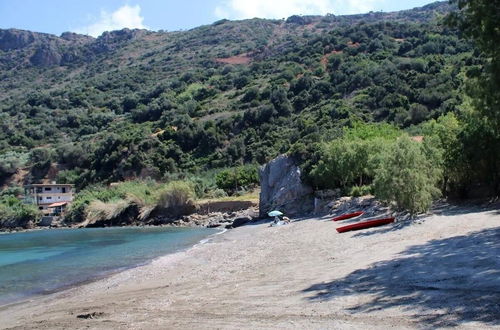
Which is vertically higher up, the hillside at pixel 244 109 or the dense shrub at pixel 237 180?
the hillside at pixel 244 109

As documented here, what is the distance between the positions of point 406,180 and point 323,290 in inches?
589

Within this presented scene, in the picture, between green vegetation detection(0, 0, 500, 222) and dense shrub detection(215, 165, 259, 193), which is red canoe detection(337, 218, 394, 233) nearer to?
green vegetation detection(0, 0, 500, 222)

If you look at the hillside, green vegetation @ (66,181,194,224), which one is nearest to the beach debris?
the hillside

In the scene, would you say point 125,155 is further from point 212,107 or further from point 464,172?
point 464,172

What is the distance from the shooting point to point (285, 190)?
55.1 meters

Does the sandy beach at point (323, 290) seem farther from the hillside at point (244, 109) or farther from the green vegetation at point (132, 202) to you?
the green vegetation at point (132, 202)

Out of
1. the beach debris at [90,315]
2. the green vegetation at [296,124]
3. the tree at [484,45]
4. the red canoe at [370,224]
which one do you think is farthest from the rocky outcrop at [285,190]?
the beach debris at [90,315]

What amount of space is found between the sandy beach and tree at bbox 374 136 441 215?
2.98 m

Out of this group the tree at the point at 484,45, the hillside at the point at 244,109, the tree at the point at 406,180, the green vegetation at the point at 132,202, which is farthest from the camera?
the hillside at the point at 244,109

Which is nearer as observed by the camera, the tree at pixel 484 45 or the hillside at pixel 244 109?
the tree at pixel 484 45

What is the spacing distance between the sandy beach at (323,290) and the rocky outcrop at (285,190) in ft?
102

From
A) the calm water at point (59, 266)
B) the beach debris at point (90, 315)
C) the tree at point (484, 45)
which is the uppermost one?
the tree at point (484, 45)

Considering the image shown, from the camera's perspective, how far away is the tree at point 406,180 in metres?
25.8

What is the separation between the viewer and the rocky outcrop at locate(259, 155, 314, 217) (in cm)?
5422
